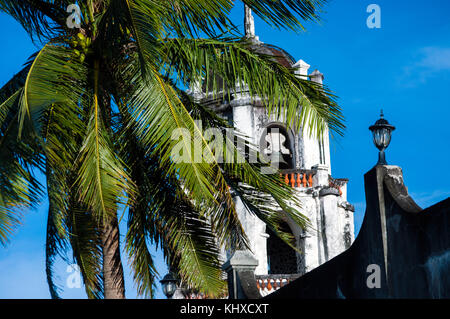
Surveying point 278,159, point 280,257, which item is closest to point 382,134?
point 278,159

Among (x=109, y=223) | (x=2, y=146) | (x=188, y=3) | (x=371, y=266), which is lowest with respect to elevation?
(x=371, y=266)

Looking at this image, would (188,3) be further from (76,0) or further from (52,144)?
(52,144)

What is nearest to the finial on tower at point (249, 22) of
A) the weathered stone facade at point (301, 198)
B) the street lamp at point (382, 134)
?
the weathered stone facade at point (301, 198)

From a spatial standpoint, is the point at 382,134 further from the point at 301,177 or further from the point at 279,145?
the point at 279,145

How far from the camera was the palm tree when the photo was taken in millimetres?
9547

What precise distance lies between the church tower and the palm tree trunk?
1230cm

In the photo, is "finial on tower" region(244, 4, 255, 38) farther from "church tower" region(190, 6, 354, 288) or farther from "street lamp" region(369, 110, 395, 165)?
"street lamp" region(369, 110, 395, 165)

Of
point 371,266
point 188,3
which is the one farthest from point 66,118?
point 371,266

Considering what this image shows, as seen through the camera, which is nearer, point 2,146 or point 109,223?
point 2,146

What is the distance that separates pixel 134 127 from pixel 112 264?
79.5 inches

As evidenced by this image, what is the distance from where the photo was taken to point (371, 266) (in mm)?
9523

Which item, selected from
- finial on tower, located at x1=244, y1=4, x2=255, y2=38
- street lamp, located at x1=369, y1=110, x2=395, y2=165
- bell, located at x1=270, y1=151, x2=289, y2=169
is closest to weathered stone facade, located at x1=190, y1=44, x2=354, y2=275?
bell, located at x1=270, y1=151, x2=289, y2=169

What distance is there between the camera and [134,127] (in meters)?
10.4

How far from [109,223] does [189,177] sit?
5.60 ft
